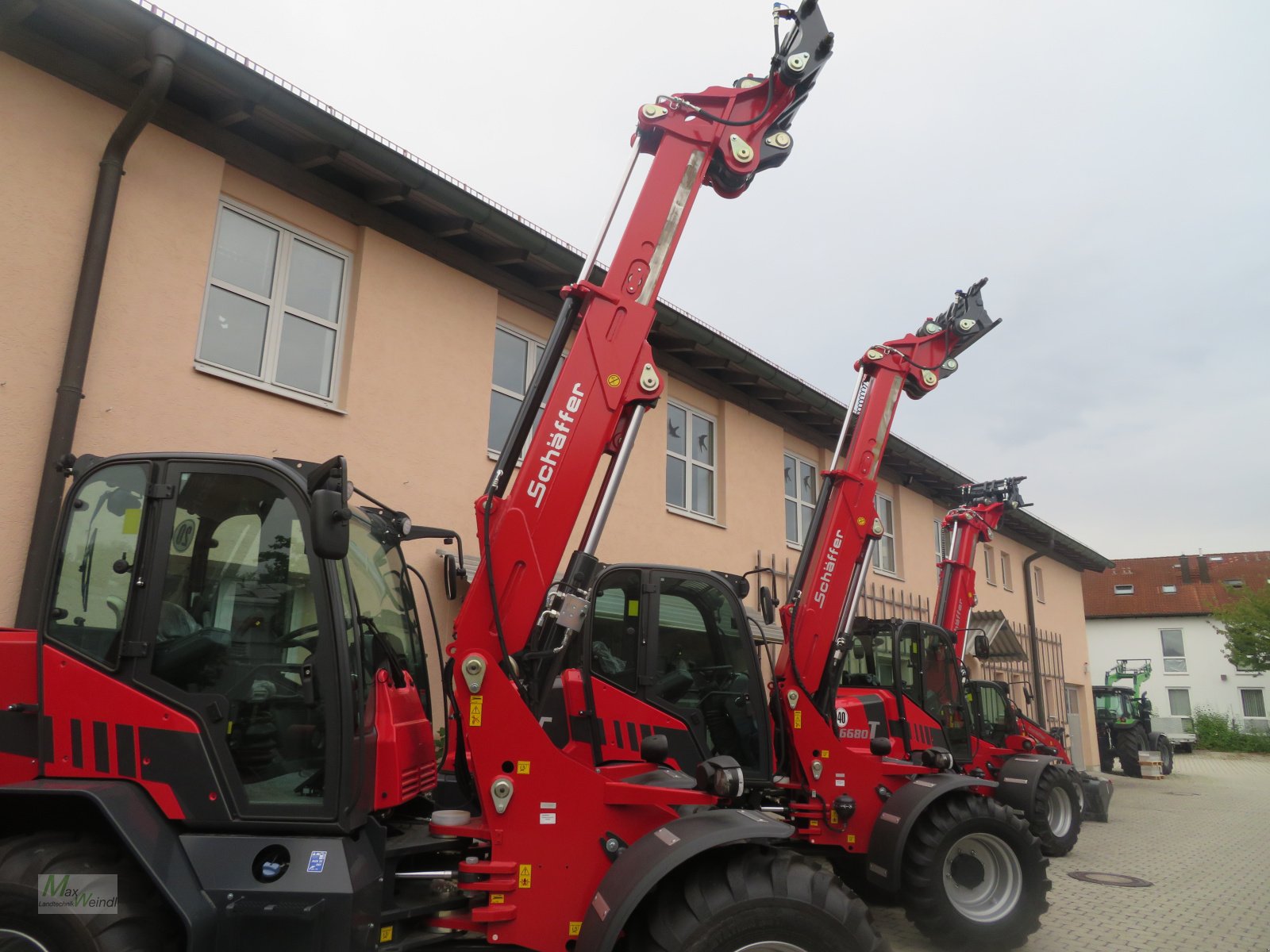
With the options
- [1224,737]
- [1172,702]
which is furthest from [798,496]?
[1172,702]

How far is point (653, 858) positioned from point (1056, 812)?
8.83m

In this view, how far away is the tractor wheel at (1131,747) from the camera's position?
2259 centimetres

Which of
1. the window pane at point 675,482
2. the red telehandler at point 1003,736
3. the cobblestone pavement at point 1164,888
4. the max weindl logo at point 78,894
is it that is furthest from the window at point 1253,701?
the max weindl logo at point 78,894

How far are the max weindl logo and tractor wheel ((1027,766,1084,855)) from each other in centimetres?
865

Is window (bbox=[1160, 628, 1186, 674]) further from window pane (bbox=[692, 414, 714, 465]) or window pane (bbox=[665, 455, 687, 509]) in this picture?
window pane (bbox=[665, 455, 687, 509])

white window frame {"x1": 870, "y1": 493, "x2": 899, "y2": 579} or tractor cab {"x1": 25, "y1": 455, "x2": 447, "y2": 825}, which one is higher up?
white window frame {"x1": 870, "y1": 493, "x2": 899, "y2": 579}

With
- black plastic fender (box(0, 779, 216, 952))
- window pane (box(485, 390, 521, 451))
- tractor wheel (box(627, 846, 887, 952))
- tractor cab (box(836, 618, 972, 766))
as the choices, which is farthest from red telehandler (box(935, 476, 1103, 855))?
black plastic fender (box(0, 779, 216, 952))

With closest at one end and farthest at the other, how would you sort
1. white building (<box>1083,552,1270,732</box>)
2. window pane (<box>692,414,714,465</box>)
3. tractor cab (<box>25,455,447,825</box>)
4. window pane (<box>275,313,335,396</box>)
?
tractor cab (<box>25,455,447,825</box>) → window pane (<box>275,313,335,396</box>) → window pane (<box>692,414,714,465</box>) → white building (<box>1083,552,1270,732</box>)

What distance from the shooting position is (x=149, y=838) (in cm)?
301

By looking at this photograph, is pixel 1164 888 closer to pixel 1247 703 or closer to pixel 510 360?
pixel 510 360

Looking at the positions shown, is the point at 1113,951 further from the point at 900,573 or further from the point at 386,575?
the point at 900,573

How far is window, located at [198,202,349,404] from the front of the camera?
6816 mm

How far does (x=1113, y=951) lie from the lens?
5801mm

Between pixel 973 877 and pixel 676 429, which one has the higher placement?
pixel 676 429
